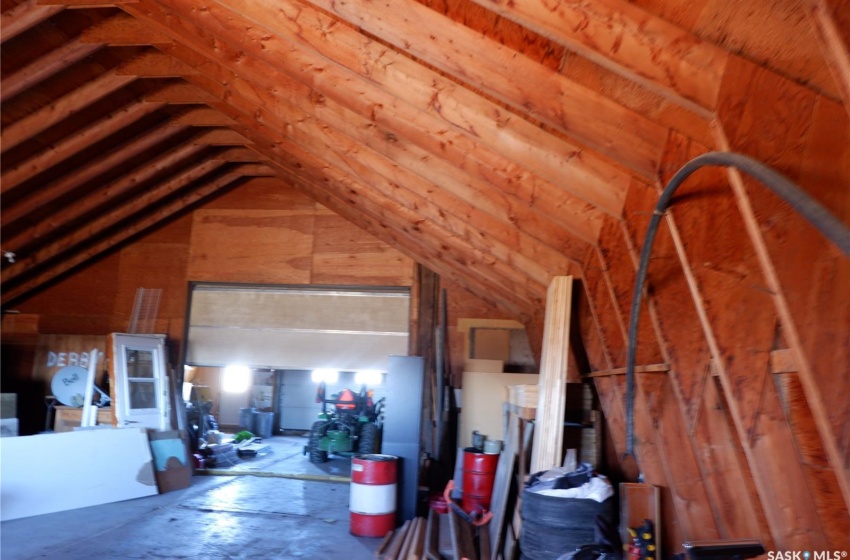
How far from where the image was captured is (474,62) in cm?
229

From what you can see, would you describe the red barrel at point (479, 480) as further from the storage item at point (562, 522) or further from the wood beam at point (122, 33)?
the wood beam at point (122, 33)

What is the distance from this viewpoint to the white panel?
5172 millimetres

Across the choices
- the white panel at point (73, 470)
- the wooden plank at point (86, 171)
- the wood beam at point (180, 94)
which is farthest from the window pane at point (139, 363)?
the wood beam at point (180, 94)

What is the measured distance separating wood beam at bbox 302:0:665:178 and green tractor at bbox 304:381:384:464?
5.67 metres

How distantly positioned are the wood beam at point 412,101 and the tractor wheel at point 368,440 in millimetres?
4808

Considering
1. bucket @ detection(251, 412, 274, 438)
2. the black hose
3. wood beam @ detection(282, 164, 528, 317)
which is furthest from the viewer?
bucket @ detection(251, 412, 274, 438)

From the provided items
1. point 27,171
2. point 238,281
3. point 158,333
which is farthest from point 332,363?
point 27,171

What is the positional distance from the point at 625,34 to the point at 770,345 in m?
0.95

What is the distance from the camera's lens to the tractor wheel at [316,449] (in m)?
8.11

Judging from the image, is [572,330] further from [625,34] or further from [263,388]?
[263,388]

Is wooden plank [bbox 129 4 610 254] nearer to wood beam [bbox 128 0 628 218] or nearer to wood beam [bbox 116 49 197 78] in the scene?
wood beam [bbox 128 0 628 218]

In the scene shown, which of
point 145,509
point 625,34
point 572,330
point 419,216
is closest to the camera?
point 625,34

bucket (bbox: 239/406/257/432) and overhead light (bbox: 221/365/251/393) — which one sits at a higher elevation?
overhead light (bbox: 221/365/251/393)

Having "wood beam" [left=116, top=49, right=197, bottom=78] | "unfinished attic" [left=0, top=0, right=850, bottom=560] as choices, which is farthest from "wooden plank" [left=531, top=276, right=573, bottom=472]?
"wood beam" [left=116, top=49, right=197, bottom=78]
